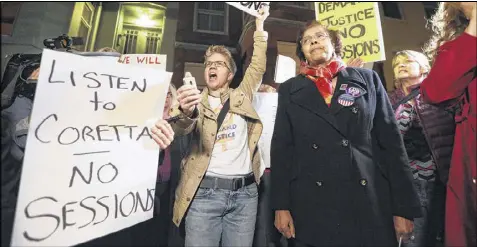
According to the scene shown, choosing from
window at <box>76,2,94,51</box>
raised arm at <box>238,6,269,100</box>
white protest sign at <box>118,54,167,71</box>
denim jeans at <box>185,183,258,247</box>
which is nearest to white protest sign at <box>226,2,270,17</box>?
raised arm at <box>238,6,269,100</box>

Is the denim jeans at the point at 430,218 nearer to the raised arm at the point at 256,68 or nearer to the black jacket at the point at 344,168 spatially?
the black jacket at the point at 344,168

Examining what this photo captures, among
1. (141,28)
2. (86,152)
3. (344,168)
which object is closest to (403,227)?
(344,168)

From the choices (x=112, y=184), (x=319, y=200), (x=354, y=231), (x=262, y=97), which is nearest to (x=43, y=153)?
(x=112, y=184)

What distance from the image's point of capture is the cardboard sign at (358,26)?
268cm

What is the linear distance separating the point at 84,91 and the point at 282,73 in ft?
8.06

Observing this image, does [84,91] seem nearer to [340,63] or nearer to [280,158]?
[280,158]

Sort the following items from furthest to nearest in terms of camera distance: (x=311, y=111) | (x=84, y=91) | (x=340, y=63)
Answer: (x=340, y=63) < (x=311, y=111) < (x=84, y=91)

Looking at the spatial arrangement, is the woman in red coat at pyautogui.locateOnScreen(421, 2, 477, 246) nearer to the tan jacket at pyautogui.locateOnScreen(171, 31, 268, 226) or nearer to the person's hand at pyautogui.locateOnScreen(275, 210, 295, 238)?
the person's hand at pyautogui.locateOnScreen(275, 210, 295, 238)

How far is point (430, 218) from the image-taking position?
175cm

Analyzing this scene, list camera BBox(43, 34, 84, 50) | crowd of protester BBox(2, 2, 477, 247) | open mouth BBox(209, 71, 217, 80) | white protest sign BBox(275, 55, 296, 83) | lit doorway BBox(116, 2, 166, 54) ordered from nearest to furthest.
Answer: crowd of protester BBox(2, 2, 477, 247) → camera BBox(43, 34, 84, 50) → open mouth BBox(209, 71, 217, 80) → white protest sign BBox(275, 55, 296, 83) → lit doorway BBox(116, 2, 166, 54)

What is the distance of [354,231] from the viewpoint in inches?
52.8

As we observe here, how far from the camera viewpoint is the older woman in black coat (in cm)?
136

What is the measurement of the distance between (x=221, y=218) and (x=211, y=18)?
1221 centimetres

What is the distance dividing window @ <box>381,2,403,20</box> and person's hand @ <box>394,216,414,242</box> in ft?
41.6
